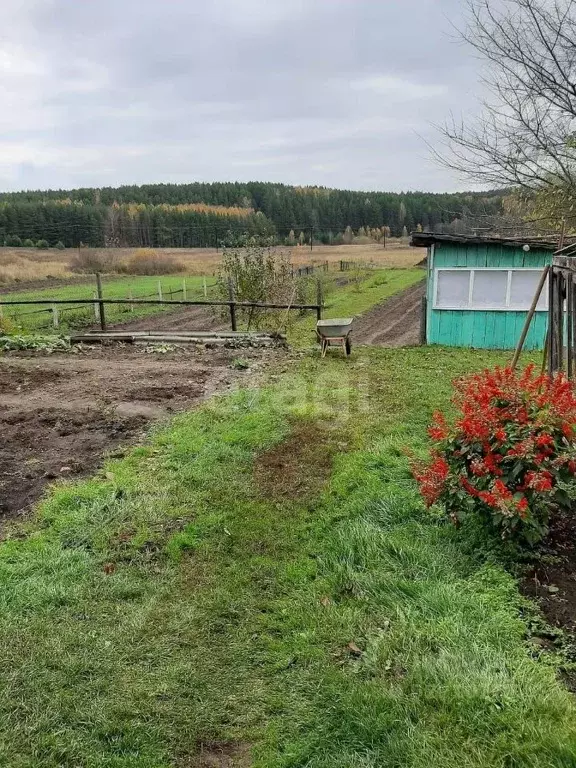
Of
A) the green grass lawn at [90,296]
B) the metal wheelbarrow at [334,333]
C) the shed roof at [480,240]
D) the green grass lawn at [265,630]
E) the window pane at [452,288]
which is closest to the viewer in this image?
the green grass lawn at [265,630]

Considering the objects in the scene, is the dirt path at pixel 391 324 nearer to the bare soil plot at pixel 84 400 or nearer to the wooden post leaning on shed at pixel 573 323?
the bare soil plot at pixel 84 400

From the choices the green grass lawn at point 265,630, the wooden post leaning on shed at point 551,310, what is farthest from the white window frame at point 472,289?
the green grass lawn at point 265,630

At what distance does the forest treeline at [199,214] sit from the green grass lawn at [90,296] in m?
25.3

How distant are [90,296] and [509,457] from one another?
24.6 m

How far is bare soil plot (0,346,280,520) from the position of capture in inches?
224

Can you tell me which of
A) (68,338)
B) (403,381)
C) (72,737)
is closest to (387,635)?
(72,737)

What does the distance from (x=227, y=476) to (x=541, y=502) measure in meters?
2.85

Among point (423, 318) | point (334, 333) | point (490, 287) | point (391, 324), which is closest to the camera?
point (334, 333)

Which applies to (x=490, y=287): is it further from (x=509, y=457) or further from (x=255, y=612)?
(x=255, y=612)

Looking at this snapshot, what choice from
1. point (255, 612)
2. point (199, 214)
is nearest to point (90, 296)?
point (255, 612)

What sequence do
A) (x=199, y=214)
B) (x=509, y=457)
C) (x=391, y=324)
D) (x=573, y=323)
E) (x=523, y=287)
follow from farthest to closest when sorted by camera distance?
1. (x=199, y=214)
2. (x=391, y=324)
3. (x=523, y=287)
4. (x=573, y=323)
5. (x=509, y=457)

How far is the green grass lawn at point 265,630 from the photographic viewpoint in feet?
8.18

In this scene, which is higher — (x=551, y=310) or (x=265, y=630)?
(x=551, y=310)

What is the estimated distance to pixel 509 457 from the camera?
3.75m
